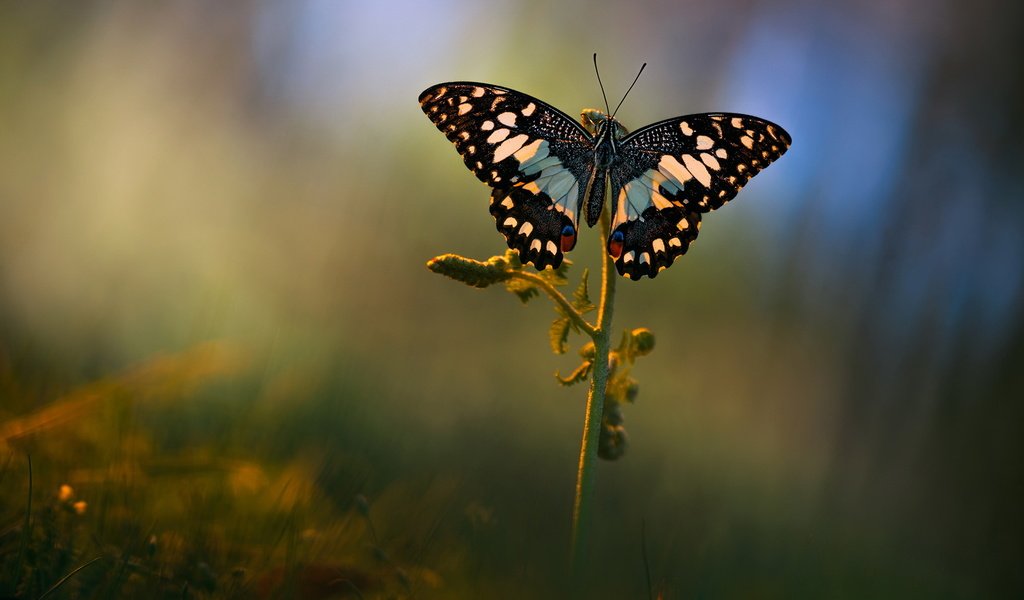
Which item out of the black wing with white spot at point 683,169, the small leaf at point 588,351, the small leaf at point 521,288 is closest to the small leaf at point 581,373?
the small leaf at point 588,351

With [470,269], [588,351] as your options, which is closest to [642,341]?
[588,351]

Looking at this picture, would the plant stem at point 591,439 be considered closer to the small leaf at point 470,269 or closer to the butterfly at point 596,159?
the small leaf at point 470,269

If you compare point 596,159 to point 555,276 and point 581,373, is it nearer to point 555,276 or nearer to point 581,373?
point 555,276

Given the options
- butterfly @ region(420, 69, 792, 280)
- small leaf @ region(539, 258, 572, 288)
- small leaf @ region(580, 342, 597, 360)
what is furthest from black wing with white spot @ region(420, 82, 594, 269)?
small leaf @ region(580, 342, 597, 360)

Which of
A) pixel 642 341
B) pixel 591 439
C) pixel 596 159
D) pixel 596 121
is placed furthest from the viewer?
pixel 596 159

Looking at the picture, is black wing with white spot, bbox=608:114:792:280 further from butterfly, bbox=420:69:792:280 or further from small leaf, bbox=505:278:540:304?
small leaf, bbox=505:278:540:304

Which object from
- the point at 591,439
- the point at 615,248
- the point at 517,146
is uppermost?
the point at 517,146
